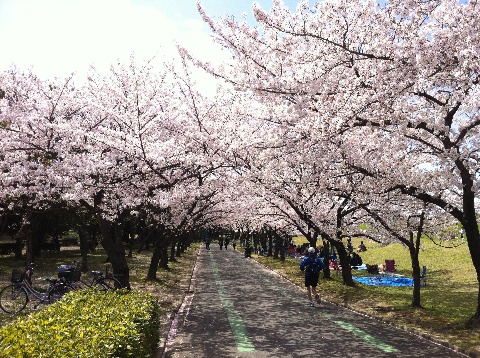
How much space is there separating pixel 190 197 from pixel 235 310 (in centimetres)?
691

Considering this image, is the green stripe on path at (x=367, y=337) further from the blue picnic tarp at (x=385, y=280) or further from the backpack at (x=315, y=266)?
the blue picnic tarp at (x=385, y=280)

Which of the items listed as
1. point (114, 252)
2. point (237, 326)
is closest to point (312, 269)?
point (237, 326)

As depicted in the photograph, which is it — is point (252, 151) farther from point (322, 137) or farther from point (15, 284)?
point (15, 284)

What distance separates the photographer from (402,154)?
1320 centimetres

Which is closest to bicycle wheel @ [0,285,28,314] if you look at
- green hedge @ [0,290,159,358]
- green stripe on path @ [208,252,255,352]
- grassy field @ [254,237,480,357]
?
green hedge @ [0,290,159,358]

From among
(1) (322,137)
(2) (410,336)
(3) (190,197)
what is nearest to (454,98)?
(1) (322,137)

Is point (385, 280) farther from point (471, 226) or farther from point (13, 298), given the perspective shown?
point (13, 298)

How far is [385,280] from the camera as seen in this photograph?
26.0 metres

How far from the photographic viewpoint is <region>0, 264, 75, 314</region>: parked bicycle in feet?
42.8

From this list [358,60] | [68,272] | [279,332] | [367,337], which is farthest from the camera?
[68,272]

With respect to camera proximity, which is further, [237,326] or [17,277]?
[17,277]

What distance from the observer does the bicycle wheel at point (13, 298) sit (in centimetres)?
1293

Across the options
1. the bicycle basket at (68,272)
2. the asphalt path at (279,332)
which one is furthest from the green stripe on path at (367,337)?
the bicycle basket at (68,272)

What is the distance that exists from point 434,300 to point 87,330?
16513 millimetres
